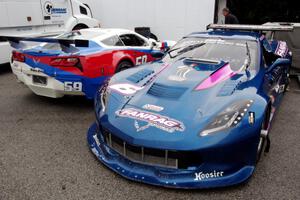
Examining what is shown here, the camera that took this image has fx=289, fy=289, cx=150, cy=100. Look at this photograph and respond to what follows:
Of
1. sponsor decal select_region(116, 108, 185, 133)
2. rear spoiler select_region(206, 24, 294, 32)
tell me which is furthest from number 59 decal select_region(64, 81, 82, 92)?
rear spoiler select_region(206, 24, 294, 32)

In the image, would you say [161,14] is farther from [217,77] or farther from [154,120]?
[154,120]

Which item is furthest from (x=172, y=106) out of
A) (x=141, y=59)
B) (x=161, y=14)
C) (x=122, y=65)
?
(x=161, y=14)

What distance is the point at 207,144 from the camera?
2330 mm

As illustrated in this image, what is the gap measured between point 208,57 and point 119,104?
1.56 metres

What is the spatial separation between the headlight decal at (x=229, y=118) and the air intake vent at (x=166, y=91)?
530 millimetres

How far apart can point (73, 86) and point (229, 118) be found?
2.49 metres

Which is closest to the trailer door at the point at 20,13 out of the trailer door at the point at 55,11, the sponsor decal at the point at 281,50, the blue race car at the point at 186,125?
the trailer door at the point at 55,11

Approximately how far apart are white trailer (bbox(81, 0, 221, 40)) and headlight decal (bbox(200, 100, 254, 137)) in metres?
7.61

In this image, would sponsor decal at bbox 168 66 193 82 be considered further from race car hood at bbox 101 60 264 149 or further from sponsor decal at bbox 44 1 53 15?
sponsor decal at bbox 44 1 53 15

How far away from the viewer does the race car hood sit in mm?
2420

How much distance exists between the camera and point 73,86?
164 inches

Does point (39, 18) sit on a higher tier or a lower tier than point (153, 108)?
higher

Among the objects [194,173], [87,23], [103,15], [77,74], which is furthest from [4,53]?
[194,173]

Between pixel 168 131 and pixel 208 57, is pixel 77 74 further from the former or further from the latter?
pixel 168 131
